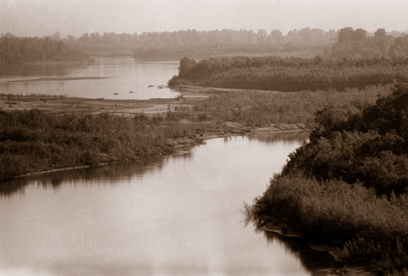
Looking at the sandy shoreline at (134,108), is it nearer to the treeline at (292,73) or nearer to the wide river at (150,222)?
the wide river at (150,222)

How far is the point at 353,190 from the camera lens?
45.2 feet

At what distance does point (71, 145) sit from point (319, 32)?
395ft

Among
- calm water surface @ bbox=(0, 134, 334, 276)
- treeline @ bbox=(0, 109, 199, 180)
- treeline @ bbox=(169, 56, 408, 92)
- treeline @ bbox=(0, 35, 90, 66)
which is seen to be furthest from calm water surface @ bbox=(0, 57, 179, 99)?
calm water surface @ bbox=(0, 134, 334, 276)

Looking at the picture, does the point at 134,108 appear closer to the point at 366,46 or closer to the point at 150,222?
the point at 150,222

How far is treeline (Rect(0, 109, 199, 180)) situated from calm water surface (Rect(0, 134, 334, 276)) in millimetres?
728

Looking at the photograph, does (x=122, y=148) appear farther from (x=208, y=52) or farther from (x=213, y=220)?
(x=208, y=52)

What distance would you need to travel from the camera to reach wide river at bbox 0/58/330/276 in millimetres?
12734

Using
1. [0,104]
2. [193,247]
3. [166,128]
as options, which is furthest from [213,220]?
[0,104]

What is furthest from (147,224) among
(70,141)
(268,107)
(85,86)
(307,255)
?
(85,86)

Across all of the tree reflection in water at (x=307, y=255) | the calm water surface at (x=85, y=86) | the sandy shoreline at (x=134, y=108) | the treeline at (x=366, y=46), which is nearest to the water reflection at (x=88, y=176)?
the sandy shoreline at (x=134, y=108)

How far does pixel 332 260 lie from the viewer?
12328mm

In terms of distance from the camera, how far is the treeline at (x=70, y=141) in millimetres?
21169

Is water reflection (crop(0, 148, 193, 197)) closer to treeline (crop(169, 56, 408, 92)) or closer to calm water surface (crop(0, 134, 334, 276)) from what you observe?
calm water surface (crop(0, 134, 334, 276))

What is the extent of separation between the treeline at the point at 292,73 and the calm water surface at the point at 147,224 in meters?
21.6
